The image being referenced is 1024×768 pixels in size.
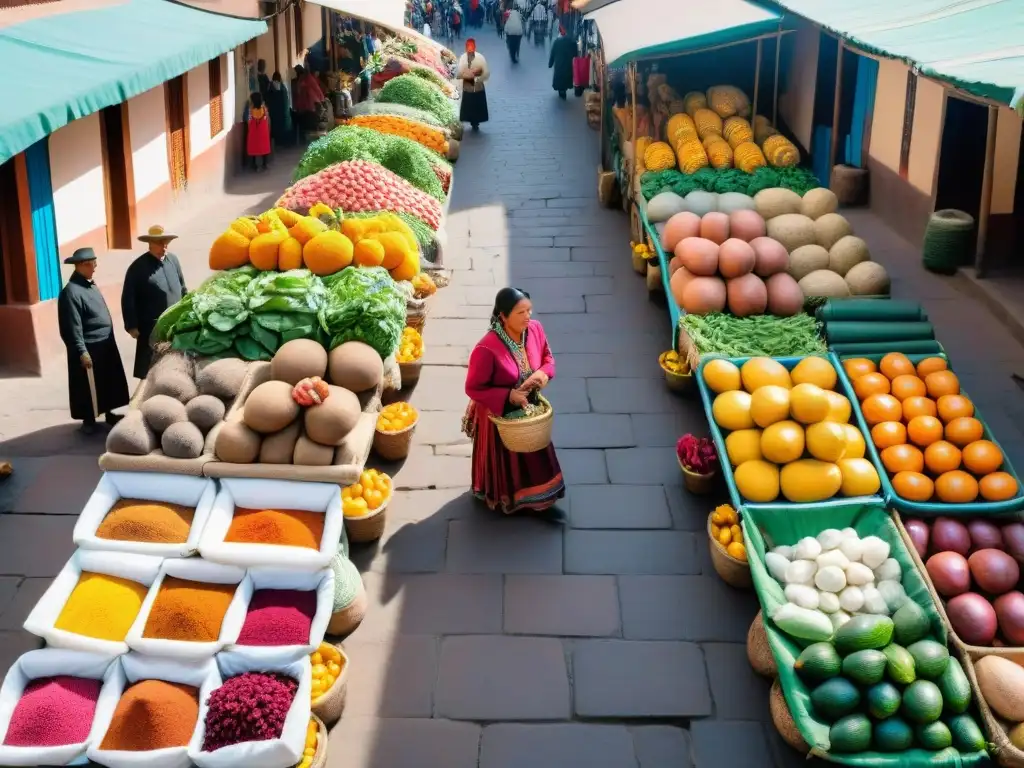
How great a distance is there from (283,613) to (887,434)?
147 inches

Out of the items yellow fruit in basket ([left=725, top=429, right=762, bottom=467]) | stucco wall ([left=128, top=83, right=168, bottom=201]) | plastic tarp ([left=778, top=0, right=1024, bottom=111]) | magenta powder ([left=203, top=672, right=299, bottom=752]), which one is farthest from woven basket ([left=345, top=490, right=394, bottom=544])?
stucco wall ([left=128, top=83, right=168, bottom=201])

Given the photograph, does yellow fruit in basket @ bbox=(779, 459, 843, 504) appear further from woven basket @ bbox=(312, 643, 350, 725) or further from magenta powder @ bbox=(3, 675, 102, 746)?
magenta powder @ bbox=(3, 675, 102, 746)

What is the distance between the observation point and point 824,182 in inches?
500

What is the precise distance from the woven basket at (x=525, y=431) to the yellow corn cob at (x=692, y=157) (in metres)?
4.85

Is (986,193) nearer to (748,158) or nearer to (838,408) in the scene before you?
(748,158)

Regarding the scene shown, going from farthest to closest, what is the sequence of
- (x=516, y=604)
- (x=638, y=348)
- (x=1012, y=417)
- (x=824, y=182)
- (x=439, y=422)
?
(x=824, y=182) < (x=638, y=348) < (x=439, y=422) < (x=1012, y=417) < (x=516, y=604)

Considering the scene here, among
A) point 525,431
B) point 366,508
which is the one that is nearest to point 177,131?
point 366,508

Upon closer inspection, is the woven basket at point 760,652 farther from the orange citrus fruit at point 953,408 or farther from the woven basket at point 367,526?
the woven basket at point 367,526

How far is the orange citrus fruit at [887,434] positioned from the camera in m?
6.20

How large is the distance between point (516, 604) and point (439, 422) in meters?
2.42

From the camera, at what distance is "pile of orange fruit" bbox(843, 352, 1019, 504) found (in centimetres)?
579

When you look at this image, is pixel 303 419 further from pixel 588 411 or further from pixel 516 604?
pixel 588 411

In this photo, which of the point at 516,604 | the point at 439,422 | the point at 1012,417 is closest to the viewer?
the point at 516,604

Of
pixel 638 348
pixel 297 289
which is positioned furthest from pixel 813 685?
pixel 638 348
